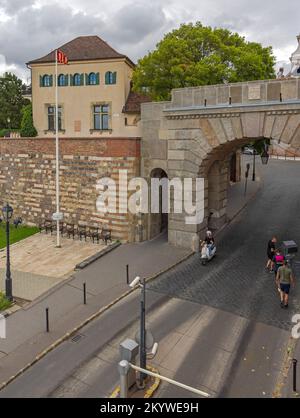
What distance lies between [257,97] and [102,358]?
12597 mm

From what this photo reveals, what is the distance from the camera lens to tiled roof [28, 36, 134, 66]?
111 ft

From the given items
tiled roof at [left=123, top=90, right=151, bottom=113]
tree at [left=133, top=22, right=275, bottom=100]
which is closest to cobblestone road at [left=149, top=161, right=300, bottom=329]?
tree at [left=133, top=22, right=275, bottom=100]

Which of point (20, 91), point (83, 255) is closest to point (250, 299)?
point (83, 255)

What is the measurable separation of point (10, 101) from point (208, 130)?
158ft

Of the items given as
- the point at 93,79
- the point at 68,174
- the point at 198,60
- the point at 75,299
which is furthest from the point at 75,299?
the point at 93,79

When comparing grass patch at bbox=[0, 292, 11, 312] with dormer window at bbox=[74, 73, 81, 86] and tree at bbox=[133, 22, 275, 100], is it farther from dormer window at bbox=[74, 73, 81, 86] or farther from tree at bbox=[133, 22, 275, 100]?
dormer window at bbox=[74, 73, 81, 86]

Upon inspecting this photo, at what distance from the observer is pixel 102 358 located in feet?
37.5

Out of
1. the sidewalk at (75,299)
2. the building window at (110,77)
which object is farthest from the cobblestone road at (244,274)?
the building window at (110,77)

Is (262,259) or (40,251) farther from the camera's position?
(40,251)

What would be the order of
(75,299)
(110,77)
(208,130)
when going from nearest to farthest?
(75,299), (208,130), (110,77)

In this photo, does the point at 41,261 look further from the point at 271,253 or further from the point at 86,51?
the point at 86,51

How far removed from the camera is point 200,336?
1240cm

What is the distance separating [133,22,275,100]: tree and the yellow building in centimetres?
621
